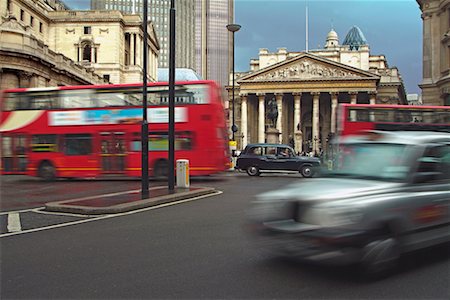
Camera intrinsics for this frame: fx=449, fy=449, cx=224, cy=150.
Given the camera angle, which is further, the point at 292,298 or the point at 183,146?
the point at 183,146

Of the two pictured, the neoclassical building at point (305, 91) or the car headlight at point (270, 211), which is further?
the neoclassical building at point (305, 91)

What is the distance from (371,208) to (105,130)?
51.6ft


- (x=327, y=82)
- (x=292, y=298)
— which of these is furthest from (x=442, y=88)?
→ (x=292, y=298)

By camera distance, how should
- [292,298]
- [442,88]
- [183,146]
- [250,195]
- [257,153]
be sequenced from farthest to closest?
1. [442,88]
2. [257,153]
3. [183,146]
4. [250,195]
5. [292,298]

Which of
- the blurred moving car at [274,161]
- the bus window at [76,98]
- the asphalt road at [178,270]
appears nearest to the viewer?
the asphalt road at [178,270]

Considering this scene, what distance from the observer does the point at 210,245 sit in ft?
21.4

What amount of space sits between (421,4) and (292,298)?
55705 mm

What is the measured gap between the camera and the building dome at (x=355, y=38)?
349 feet

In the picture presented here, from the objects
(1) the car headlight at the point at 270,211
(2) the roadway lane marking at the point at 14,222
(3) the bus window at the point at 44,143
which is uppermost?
(3) the bus window at the point at 44,143

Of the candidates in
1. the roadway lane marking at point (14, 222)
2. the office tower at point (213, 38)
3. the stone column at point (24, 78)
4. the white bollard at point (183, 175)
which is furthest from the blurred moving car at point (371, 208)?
the office tower at point (213, 38)

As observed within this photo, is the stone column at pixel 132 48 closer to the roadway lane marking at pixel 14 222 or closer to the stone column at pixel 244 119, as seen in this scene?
the stone column at pixel 244 119

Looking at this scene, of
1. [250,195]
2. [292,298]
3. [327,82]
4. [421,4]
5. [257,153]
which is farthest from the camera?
[327,82]

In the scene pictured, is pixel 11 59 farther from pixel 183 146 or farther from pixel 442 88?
pixel 442 88

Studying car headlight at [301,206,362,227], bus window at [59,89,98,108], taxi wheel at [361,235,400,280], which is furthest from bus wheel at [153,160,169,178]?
taxi wheel at [361,235,400,280]
